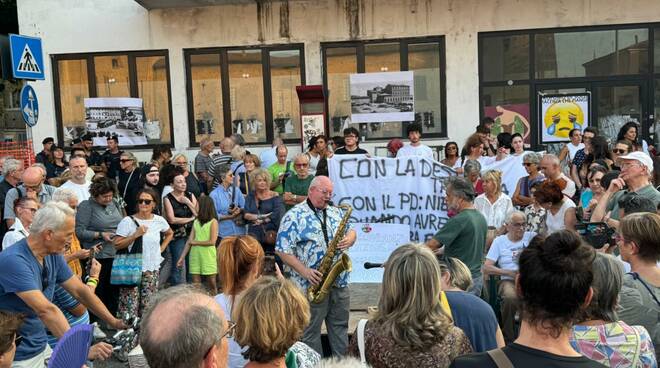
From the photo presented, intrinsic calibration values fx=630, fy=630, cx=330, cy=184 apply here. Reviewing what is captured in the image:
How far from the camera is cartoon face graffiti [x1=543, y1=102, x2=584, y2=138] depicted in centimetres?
1545

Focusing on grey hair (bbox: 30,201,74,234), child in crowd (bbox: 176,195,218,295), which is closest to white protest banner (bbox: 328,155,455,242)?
child in crowd (bbox: 176,195,218,295)

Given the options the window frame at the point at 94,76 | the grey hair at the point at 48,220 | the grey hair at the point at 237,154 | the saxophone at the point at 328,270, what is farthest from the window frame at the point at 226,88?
the grey hair at the point at 48,220

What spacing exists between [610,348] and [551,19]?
45.5 feet

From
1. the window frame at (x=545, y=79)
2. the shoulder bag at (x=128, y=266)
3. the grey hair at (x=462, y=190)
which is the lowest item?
the shoulder bag at (x=128, y=266)

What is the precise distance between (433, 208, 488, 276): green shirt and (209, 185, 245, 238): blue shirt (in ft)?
14.1

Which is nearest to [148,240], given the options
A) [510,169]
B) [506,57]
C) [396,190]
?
[396,190]

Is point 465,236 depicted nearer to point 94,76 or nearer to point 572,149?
point 572,149

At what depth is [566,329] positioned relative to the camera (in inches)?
91.1

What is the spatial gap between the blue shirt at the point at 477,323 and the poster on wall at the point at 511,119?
41.3 ft

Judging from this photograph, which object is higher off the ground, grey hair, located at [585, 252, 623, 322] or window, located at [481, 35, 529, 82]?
window, located at [481, 35, 529, 82]

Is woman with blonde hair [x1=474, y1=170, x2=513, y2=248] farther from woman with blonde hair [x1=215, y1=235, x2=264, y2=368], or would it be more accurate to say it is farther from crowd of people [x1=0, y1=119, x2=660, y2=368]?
woman with blonde hair [x1=215, y1=235, x2=264, y2=368]

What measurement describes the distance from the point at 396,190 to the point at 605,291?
210 inches

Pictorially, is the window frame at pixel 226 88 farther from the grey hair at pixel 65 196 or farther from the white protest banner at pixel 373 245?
the grey hair at pixel 65 196

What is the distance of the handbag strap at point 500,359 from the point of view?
2178 millimetres
